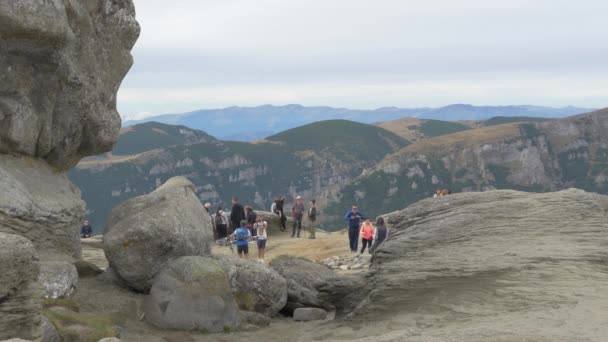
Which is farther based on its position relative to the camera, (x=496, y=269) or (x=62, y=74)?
(x=62, y=74)

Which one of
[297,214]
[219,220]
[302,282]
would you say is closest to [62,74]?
[302,282]

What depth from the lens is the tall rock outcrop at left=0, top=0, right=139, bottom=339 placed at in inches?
814

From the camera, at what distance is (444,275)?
20562 mm

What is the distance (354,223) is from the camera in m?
41.3

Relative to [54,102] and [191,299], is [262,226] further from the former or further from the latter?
[54,102]

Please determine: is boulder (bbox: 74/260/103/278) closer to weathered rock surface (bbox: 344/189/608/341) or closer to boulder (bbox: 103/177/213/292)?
boulder (bbox: 103/177/213/292)

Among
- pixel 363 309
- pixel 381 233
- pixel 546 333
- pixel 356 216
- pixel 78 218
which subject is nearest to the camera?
pixel 546 333

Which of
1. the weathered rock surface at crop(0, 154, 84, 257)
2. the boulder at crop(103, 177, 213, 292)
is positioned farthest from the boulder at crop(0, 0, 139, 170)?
the boulder at crop(103, 177, 213, 292)

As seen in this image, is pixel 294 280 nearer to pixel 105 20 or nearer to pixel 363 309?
pixel 363 309

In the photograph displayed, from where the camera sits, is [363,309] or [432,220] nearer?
[363,309]

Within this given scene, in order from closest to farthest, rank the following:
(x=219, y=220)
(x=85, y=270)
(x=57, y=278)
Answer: (x=57, y=278), (x=85, y=270), (x=219, y=220)

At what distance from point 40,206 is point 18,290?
23.9 feet

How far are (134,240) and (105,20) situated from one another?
9.87 metres

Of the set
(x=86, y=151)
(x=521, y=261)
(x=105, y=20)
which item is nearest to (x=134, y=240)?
(x=86, y=151)
